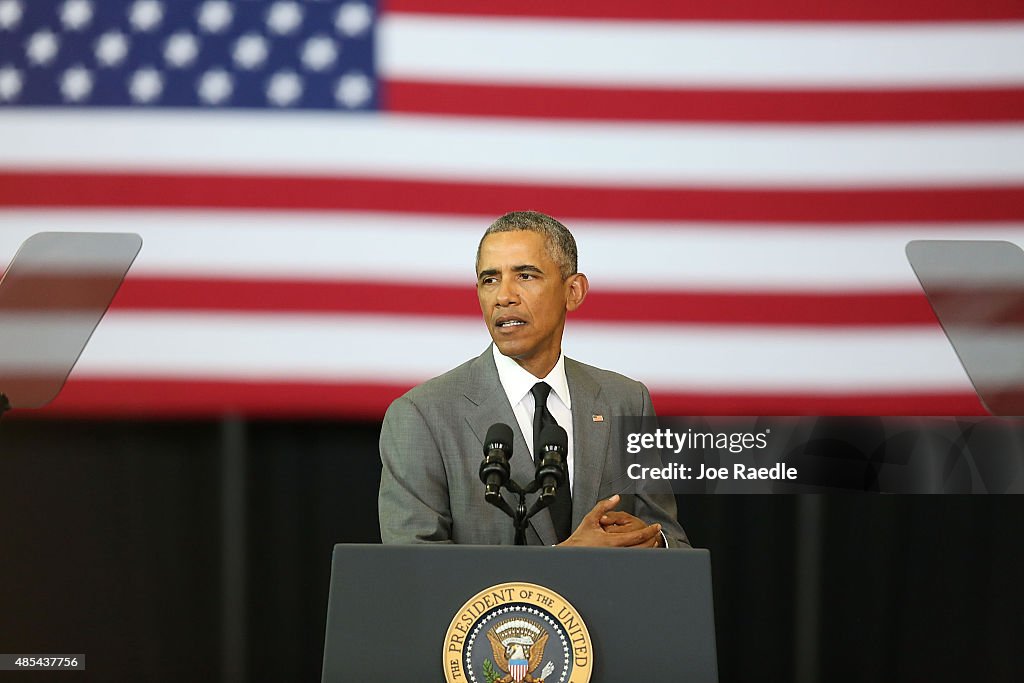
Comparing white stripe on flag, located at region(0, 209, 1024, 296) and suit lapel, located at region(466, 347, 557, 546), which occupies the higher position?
white stripe on flag, located at region(0, 209, 1024, 296)

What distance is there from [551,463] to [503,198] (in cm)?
195

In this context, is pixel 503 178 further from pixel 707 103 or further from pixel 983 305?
pixel 983 305

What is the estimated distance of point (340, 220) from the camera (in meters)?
3.71

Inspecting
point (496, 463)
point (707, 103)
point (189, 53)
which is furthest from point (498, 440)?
point (189, 53)

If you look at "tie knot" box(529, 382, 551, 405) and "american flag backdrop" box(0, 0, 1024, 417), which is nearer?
"tie knot" box(529, 382, 551, 405)

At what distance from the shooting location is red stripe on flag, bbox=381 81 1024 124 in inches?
148

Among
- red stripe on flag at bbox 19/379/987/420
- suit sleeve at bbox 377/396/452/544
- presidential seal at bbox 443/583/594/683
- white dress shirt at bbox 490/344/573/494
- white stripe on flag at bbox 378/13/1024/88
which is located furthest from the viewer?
white stripe on flag at bbox 378/13/1024/88

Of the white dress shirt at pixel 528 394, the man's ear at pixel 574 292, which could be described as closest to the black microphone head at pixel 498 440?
the white dress shirt at pixel 528 394

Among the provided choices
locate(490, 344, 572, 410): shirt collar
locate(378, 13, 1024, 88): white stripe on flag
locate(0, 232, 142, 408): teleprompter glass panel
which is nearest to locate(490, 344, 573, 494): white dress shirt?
locate(490, 344, 572, 410): shirt collar

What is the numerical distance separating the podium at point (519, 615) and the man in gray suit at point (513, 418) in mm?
929

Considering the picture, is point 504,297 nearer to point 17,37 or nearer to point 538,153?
point 538,153

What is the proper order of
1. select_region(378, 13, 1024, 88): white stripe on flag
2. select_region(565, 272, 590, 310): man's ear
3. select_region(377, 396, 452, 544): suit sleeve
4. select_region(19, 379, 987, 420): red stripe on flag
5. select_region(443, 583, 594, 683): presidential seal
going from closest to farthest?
select_region(443, 583, 594, 683): presidential seal, select_region(377, 396, 452, 544): suit sleeve, select_region(565, 272, 590, 310): man's ear, select_region(19, 379, 987, 420): red stripe on flag, select_region(378, 13, 1024, 88): white stripe on flag

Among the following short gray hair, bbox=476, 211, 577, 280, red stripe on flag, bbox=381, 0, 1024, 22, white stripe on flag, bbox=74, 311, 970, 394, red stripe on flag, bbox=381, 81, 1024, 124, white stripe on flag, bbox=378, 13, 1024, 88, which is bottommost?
white stripe on flag, bbox=74, 311, 970, 394

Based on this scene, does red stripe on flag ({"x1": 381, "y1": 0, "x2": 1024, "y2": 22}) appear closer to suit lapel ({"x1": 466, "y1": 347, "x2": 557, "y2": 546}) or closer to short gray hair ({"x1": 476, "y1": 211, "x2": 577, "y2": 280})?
short gray hair ({"x1": 476, "y1": 211, "x2": 577, "y2": 280})
